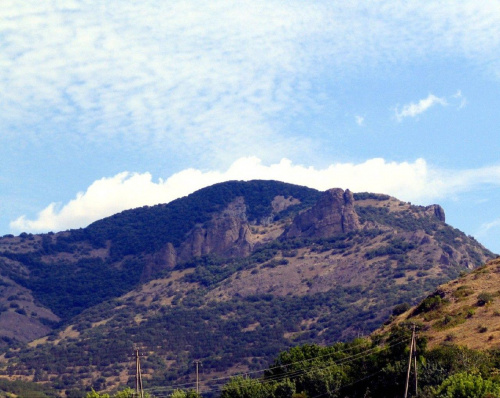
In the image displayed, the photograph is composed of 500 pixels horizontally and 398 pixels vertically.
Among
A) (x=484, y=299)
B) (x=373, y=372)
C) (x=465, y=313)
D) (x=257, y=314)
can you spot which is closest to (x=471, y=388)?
(x=373, y=372)

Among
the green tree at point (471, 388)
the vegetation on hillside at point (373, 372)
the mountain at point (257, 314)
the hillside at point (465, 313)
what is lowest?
the green tree at point (471, 388)

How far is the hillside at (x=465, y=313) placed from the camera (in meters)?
71.9

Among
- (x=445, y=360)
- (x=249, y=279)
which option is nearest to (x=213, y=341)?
(x=249, y=279)

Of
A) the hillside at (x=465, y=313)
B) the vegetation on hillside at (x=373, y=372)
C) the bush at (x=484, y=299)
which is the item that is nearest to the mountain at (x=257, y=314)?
the hillside at (x=465, y=313)

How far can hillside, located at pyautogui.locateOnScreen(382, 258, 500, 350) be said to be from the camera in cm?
7188

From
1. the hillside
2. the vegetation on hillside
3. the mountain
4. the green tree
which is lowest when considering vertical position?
the green tree

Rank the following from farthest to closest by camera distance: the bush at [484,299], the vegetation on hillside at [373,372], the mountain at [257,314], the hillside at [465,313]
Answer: the mountain at [257,314] → the bush at [484,299] → the hillside at [465,313] → the vegetation on hillside at [373,372]

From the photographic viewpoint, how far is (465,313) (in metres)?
77.2

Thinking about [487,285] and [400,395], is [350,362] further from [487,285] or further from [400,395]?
[487,285]

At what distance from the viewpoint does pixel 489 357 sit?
64.0 metres

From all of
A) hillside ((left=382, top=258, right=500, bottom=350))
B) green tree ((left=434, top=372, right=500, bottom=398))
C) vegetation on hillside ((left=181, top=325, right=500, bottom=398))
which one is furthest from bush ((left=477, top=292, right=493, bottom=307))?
green tree ((left=434, top=372, right=500, bottom=398))

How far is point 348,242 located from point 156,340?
169 feet

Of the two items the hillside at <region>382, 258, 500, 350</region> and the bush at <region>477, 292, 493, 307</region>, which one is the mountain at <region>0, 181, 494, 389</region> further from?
the bush at <region>477, 292, 493, 307</region>

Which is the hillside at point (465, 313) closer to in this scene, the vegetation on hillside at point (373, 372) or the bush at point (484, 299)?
the bush at point (484, 299)
